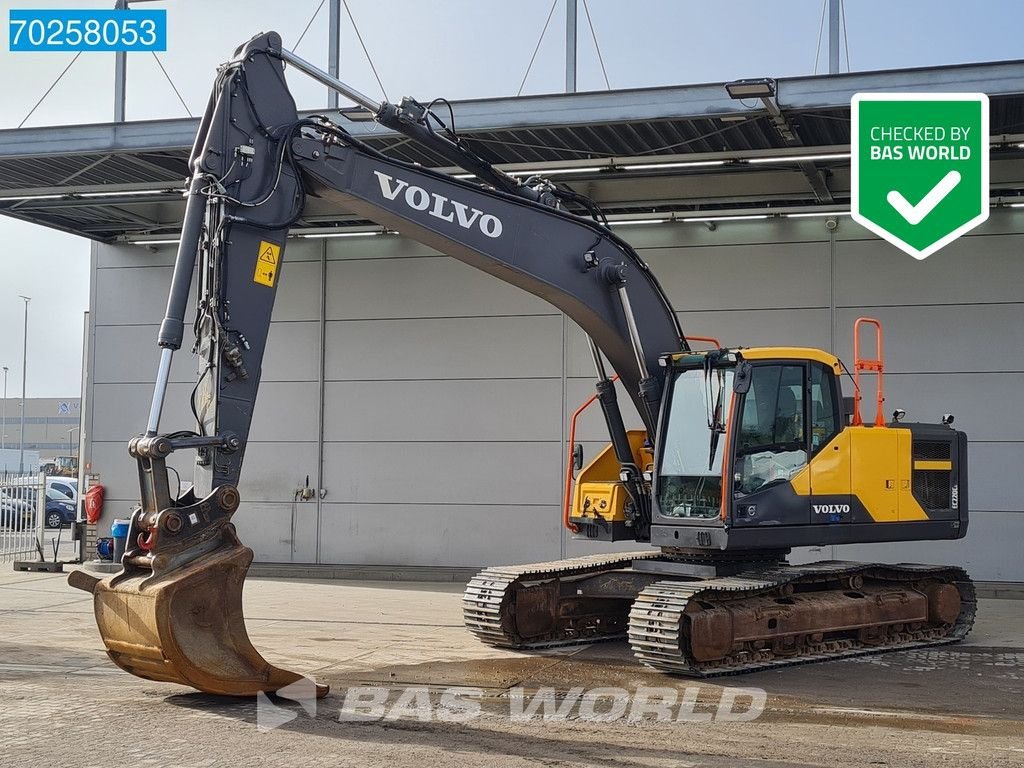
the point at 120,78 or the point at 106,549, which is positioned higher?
the point at 120,78

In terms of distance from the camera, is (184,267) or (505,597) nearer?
(184,267)

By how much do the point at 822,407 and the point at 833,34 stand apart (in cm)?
605

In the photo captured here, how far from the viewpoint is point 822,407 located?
35.7ft

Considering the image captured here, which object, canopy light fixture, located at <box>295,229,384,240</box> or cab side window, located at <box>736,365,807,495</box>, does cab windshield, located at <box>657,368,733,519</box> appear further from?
canopy light fixture, located at <box>295,229,384,240</box>

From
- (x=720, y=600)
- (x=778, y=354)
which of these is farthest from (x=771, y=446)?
(x=720, y=600)

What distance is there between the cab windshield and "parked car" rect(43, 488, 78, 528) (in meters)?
22.3

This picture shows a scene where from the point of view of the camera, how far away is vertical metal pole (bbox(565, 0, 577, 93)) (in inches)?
607

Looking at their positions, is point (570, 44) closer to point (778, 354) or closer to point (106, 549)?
point (778, 354)

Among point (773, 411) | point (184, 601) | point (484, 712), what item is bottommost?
point (484, 712)

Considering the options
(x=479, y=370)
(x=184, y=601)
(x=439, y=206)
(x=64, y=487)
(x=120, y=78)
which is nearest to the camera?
(x=184, y=601)

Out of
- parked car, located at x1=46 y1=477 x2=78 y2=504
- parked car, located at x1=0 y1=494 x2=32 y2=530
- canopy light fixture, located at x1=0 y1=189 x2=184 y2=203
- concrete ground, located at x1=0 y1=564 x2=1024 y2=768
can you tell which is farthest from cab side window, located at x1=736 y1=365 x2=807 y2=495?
parked car, located at x1=46 y1=477 x2=78 y2=504

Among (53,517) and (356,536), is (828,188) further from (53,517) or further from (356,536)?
(53,517)

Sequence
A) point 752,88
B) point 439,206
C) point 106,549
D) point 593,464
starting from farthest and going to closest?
point 106,549
point 752,88
point 593,464
point 439,206

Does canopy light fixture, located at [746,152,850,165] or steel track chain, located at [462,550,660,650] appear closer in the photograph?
steel track chain, located at [462,550,660,650]
